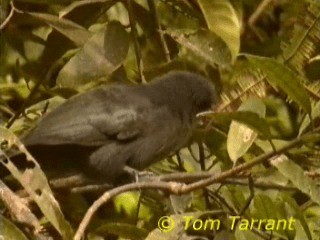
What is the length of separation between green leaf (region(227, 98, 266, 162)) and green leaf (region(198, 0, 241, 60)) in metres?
0.32

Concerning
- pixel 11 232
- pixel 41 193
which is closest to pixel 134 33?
pixel 41 193

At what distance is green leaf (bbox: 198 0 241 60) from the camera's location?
2.70 meters

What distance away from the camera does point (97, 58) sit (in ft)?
8.28

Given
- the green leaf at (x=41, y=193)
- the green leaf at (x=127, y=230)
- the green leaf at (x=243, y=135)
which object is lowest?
the green leaf at (x=127, y=230)

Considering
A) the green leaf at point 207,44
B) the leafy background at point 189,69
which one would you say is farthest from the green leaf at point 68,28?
the green leaf at point 207,44

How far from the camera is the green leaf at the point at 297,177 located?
2.27 m

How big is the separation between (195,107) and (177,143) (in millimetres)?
140

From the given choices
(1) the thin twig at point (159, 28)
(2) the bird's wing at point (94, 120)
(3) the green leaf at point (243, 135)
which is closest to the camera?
(3) the green leaf at point (243, 135)

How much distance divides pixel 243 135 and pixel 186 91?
39 centimetres

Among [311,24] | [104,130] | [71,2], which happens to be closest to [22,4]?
[71,2]

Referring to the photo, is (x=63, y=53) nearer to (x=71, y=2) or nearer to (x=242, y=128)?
(x=71, y=2)

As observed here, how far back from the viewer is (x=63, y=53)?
9.07ft

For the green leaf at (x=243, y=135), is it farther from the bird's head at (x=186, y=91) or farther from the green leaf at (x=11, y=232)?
the green leaf at (x=11, y=232)

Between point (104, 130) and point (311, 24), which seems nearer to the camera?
point (104, 130)
